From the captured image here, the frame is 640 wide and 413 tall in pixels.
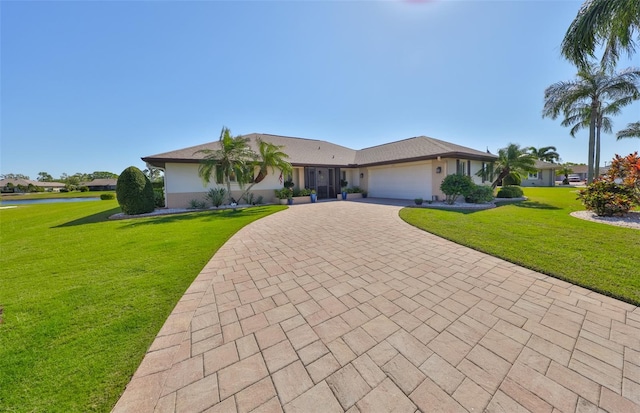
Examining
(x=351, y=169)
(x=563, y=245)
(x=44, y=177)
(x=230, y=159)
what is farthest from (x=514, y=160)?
(x=44, y=177)

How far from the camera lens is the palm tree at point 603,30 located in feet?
19.9

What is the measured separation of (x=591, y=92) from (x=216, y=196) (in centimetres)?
2486

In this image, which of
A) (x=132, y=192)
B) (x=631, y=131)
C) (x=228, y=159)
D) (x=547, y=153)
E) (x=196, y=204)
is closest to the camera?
(x=132, y=192)

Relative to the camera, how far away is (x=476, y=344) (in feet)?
7.60

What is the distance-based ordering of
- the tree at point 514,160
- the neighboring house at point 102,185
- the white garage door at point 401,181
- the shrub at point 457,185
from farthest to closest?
the neighboring house at point 102,185 → the tree at point 514,160 → the white garage door at point 401,181 → the shrub at point 457,185

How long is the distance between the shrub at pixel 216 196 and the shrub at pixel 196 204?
1.64 feet

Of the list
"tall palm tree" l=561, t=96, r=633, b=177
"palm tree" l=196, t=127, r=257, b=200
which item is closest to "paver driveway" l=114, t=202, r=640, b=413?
"palm tree" l=196, t=127, r=257, b=200

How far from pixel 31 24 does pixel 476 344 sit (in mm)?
13279

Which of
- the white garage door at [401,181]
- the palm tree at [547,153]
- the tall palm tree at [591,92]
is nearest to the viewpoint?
the tall palm tree at [591,92]

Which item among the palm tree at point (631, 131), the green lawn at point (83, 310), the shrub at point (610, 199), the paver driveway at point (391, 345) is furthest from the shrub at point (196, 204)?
the palm tree at point (631, 131)

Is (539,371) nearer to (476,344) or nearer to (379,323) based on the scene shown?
(476,344)

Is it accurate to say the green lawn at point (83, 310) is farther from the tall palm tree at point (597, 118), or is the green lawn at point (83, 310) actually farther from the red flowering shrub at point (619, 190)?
the tall palm tree at point (597, 118)

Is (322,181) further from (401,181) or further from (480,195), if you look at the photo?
(480,195)

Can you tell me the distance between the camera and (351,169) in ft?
68.4
